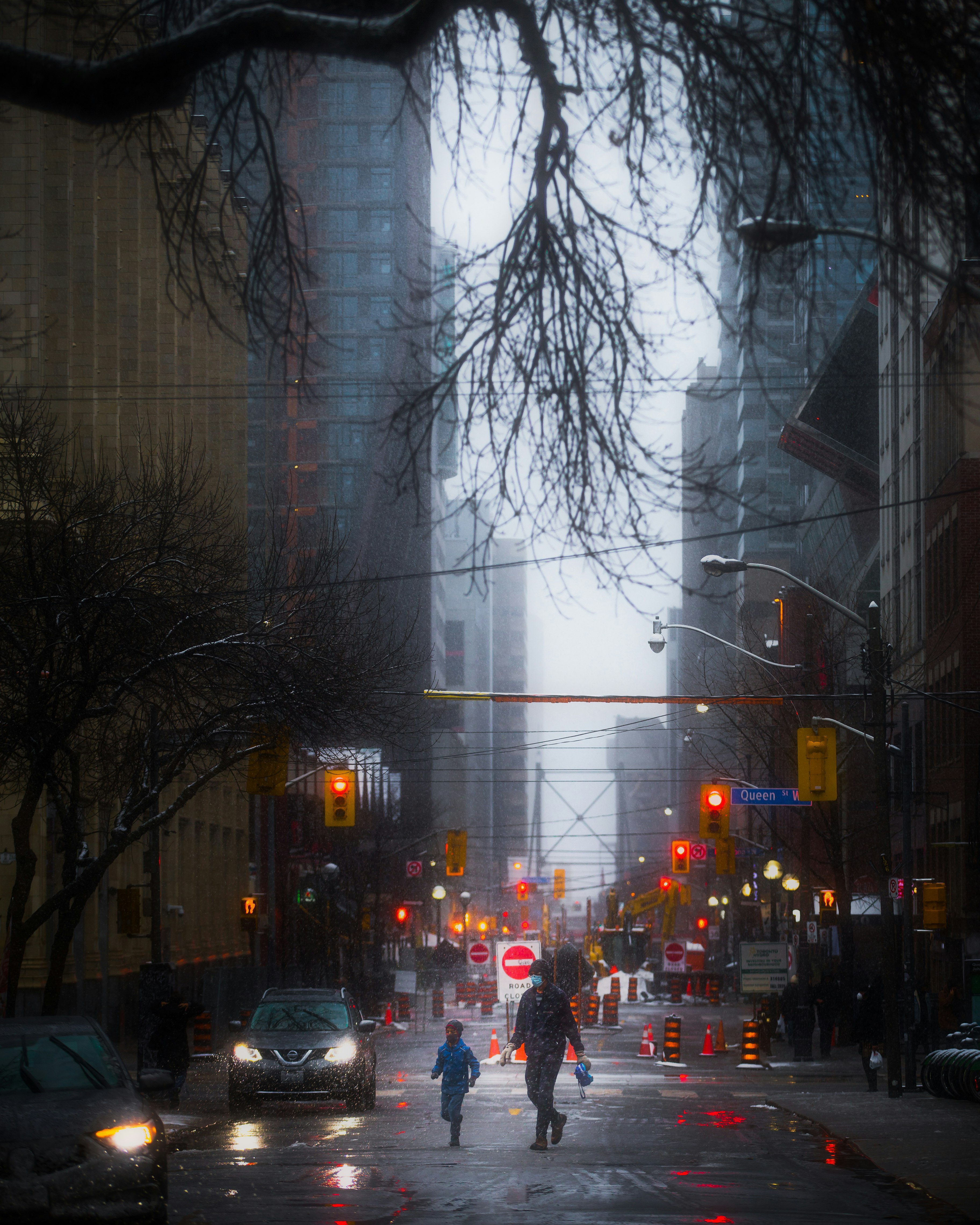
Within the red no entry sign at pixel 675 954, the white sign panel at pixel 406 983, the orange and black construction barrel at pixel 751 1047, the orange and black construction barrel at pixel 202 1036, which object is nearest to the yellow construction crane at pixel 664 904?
the red no entry sign at pixel 675 954

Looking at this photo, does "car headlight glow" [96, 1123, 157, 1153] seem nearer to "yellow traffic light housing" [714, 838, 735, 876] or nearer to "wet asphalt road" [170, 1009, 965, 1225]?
"wet asphalt road" [170, 1009, 965, 1225]

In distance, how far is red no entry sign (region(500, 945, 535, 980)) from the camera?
35188mm

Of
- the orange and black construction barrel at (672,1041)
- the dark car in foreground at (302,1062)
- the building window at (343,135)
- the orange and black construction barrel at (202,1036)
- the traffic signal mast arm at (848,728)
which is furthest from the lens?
the building window at (343,135)

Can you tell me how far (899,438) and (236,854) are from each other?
91.0 feet

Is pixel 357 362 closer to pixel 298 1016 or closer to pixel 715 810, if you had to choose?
pixel 715 810

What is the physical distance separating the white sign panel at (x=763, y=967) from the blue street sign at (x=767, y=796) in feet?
16.4

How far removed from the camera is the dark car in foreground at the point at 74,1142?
34.2ft

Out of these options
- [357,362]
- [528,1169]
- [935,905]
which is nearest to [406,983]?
Result: [935,905]

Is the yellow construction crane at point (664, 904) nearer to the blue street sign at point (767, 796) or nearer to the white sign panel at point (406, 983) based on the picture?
the white sign panel at point (406, 983)

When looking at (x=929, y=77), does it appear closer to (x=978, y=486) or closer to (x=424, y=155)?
(x=978, y=486)

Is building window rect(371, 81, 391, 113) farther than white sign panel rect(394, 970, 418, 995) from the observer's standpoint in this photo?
Yes

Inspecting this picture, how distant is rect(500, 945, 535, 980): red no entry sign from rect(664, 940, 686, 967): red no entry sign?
2021 centimetres

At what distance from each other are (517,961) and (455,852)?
77.6 feet

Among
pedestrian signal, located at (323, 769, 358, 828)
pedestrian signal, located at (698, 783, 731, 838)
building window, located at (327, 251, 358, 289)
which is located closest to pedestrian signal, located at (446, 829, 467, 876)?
pedestrian signal, located at (323, 769, 358, 828)
